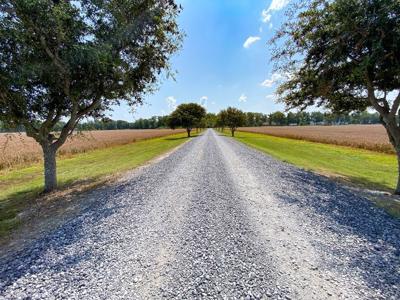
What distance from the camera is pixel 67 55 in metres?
6.56

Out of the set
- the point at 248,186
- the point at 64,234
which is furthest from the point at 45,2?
the point at 248,186

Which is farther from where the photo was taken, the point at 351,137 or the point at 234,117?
the point at 234,117

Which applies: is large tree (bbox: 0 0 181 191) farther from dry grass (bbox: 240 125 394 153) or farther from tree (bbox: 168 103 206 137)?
tree (bbox: 168 103 206 137)

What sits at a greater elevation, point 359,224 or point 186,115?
point 186,115

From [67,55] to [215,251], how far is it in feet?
21.5

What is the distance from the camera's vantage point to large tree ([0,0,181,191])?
5969 millimetres

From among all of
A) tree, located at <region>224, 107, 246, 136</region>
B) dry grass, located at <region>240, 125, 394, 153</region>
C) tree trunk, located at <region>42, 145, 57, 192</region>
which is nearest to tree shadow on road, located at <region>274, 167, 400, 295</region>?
tree trunk, located at <region>42, 145, 57, 192</region>

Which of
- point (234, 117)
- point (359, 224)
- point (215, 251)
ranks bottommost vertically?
point (359, 224)

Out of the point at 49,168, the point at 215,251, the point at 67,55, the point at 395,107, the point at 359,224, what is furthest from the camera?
the point at 49,168

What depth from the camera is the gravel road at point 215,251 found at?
2941 mm

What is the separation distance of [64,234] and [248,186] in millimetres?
5558

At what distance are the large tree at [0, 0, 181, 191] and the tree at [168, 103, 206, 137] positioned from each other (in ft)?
121

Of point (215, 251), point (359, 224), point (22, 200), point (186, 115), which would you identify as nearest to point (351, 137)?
point (186, 115)

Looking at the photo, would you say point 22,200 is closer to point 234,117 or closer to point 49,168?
point 49,168
